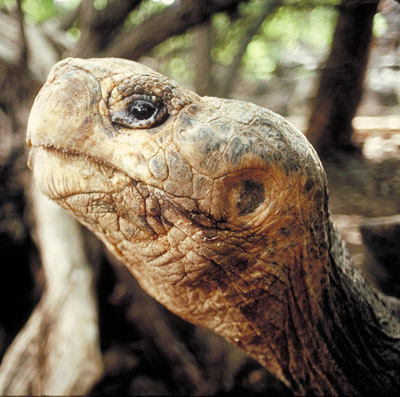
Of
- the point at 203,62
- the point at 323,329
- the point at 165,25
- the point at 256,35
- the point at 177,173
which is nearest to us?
the point at 177,173

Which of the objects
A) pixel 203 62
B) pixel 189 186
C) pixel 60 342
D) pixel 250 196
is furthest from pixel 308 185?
pixel 203 62

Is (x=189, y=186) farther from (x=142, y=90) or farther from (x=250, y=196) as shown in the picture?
(x=142, y=90)

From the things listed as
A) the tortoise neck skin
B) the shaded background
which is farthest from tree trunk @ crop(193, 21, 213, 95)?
the tortoise neck skin

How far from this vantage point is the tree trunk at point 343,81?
1734mm

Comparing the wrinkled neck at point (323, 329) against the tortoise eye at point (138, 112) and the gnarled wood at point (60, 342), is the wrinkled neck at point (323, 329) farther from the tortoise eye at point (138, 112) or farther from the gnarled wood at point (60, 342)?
the gnarled wood at point (60, 342)

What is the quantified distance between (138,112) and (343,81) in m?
1.66

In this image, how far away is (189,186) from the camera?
0.93 m

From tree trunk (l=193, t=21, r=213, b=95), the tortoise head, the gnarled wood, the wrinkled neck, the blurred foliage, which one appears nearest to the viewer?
the tortoise head

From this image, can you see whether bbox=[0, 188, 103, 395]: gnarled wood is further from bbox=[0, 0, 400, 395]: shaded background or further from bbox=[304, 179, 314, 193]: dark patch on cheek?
bbox=[304, 179, 314, 193]: dark patch on cheek

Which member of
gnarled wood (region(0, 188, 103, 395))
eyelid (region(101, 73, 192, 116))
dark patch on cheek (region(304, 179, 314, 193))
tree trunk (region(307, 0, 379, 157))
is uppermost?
tree trunk (region(307, 0, 379, 157))

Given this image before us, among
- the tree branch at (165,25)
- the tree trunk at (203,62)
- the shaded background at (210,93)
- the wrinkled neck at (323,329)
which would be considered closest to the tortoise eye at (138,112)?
the wrinkled neck at (323,329)

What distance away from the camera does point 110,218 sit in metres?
1.01

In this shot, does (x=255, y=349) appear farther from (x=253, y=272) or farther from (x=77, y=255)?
(x=77, y=255)

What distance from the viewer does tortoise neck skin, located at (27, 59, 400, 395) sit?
0.93m
